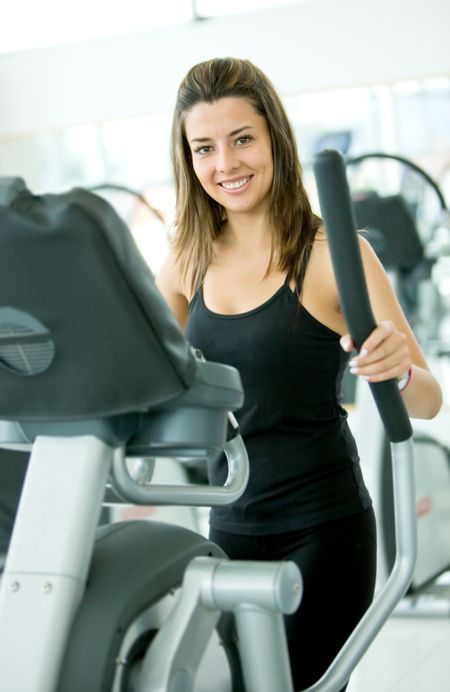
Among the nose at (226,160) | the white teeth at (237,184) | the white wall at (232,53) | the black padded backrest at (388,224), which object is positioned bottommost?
the white teeth at (237,184)

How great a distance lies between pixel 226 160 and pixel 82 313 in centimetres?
66

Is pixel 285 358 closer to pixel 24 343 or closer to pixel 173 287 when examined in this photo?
pixel 173 287

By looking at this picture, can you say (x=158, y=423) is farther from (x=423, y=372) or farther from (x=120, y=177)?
(x=120, y=177)

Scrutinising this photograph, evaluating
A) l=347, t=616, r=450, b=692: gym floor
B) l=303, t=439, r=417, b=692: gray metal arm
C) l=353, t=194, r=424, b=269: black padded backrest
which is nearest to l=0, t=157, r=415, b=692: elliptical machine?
l=303, t=439, r=417, b=692: gray metal arm

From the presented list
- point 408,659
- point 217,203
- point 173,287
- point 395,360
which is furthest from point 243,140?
point 408,659

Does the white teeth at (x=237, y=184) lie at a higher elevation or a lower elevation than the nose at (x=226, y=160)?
lower

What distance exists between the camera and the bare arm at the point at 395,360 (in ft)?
4.05

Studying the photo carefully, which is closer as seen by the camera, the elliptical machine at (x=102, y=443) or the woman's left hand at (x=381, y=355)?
the elliptical machine at (x=102, y=443)

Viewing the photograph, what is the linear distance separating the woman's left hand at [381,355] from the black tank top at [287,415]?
1.30 feet

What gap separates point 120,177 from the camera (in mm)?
7648

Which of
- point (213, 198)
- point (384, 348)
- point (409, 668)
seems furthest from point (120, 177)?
point (384, 348)

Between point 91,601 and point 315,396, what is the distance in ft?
2.14

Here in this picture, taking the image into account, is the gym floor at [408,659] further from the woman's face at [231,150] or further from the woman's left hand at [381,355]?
the woman's left hand at [381,355]

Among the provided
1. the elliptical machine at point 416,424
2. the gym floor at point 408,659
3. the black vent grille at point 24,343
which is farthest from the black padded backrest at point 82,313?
the elliptical machine at point 416,424
